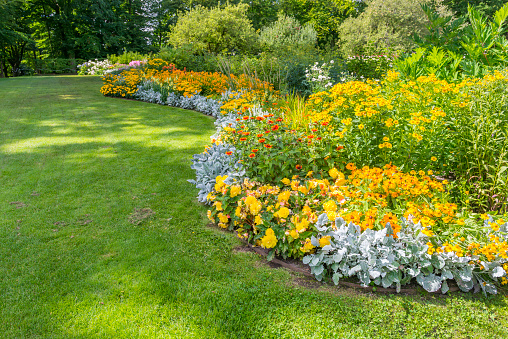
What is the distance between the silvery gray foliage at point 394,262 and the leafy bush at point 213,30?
1297 cm

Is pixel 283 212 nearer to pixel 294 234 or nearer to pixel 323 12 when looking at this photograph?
pixel 294 234

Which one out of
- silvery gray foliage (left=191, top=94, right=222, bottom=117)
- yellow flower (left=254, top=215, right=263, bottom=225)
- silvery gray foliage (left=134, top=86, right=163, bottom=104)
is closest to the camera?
yellow flower (left=254, top=215, right=263, bottom=225)

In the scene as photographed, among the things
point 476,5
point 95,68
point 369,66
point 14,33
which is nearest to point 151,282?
point 369,66

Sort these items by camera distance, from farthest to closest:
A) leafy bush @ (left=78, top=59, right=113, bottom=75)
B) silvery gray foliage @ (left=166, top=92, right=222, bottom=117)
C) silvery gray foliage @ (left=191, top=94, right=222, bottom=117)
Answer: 1. leafy bush @ (left=78, top=59, right=113, bottom=75)
2. silvery gray foliage @ (left=166, top=92, right=222, bottom=117)
3. silvery gray foliage @ (left=191, top=94, right=222, bottom=117)

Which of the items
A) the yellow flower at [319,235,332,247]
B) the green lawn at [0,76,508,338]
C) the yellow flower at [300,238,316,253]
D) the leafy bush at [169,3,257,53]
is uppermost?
the leafy bush at [169,3,257,53]

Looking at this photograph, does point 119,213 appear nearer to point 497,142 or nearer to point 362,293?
point 362,293

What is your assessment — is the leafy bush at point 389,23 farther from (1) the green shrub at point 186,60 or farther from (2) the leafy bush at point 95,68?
(2) the leafy bush at point 95,68

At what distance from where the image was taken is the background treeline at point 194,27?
48.1 ft

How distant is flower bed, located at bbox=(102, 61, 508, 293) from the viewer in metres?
2.23

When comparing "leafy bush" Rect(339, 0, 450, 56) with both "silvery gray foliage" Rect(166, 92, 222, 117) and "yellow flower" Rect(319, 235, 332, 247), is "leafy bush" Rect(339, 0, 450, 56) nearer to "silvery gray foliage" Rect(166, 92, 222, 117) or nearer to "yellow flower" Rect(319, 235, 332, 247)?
"silvery gray foliage" Rect(166, 92, 222, 117)

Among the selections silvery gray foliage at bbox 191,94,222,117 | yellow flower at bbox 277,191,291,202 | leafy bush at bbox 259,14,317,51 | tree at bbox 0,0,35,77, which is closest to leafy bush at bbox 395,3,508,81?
yellow flower at bbox 277,191,291,202

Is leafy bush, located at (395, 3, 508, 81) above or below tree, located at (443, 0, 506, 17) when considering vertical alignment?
below

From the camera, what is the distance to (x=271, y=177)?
3.36 m

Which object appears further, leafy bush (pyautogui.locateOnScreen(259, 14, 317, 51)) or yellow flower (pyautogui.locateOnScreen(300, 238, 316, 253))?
leafy bush (pyautogui.locateOnScreen(259, 14, 317, 51))
